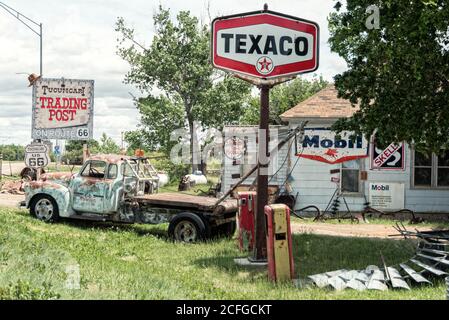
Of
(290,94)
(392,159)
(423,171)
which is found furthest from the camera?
(290,94)

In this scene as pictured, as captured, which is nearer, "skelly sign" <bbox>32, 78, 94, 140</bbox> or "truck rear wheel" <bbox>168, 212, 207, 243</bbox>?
"truck rear wheel" <bbox>168, 212, 207, 243</bbox>

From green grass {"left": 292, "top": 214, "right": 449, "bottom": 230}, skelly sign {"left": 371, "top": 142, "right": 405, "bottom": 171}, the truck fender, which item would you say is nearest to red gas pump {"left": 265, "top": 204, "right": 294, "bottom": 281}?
the truck fender

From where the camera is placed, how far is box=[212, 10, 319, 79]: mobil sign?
1109cm

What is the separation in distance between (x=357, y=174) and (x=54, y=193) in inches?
413

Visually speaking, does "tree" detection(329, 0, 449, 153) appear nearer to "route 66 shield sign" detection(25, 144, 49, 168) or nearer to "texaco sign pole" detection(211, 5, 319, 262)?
"texaco sign pole" detection(211, 5, 319, 262)

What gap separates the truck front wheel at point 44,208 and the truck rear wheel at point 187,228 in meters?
3.86

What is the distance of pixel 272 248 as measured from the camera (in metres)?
9.66

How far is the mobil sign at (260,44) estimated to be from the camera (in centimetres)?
1109

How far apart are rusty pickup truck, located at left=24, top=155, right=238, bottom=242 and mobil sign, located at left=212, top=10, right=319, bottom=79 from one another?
12.9ft

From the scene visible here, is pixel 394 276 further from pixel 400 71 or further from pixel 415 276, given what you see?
pixel 400 71

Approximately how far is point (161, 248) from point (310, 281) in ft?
14.9

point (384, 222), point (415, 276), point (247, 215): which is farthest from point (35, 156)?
point (415, 276)

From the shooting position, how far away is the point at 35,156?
58.1 feet
